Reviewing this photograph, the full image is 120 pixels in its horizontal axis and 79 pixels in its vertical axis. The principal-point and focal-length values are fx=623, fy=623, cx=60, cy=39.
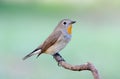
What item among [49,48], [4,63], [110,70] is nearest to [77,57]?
[110,70]

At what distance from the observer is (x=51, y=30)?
6.18m

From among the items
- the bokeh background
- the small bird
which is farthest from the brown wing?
the bokeh background

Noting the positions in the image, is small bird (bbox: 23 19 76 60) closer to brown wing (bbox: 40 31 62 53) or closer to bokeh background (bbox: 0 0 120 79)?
brown wing (bbox: 40 31 62 53)

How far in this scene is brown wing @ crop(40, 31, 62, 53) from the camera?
3.24 m

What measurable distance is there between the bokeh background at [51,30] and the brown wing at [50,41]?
1418 millimetres

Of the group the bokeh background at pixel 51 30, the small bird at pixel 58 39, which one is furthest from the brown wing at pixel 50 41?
the bokeh background at pixel 51 30

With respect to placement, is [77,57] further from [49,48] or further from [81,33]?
[49,48]

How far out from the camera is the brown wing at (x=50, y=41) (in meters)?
3.24

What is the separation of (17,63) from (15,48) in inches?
14.5

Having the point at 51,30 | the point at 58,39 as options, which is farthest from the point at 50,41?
the point at 51,30

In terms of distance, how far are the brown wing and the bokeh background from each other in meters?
1.42

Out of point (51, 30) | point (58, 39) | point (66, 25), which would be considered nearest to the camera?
point (66, 25)

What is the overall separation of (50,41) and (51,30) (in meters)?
2.85

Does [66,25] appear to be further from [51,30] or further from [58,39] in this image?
[51,30]
